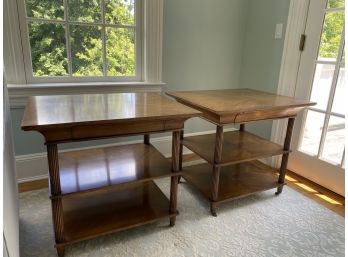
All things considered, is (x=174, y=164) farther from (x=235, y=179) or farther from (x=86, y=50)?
(x=86, y=50)

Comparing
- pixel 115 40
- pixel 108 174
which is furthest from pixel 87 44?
pixel 108 174

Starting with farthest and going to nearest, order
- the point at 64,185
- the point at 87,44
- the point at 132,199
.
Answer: the point at 87,44 < the point at 132,199 < the point at 64,185

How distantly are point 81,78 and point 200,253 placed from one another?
1550mm

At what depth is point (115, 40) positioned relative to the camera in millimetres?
2133

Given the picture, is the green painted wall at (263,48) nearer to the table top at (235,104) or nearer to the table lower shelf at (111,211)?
the table top at (235,104)

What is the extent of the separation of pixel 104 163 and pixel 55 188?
0.45 m

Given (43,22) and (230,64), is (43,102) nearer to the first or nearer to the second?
(43,22)

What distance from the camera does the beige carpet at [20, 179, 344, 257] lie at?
141 centimetres

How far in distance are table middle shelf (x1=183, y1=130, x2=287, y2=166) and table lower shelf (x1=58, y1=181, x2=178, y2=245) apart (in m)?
0.42

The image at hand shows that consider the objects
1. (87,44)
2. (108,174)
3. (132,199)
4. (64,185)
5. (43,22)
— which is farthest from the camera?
(87,44)

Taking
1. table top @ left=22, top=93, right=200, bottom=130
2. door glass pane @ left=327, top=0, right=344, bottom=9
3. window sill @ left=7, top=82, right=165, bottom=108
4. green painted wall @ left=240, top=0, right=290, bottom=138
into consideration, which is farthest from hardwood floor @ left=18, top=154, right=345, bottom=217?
door glass pane @ left=327, top=0, right=344, bottom=9

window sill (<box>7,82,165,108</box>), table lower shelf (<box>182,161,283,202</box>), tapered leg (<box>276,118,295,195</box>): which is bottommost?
table lower shelf (<box>182,161,283,202</box>)

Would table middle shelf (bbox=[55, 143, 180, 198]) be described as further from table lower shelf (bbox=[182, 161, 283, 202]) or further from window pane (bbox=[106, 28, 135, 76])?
window pane (bbox=[106, 28, 135, 76])

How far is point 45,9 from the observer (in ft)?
6.13
